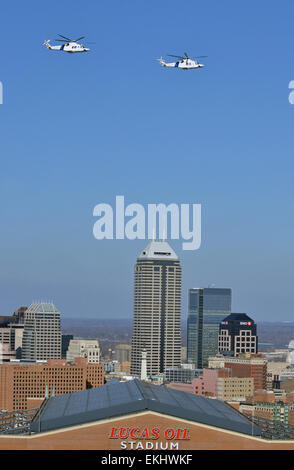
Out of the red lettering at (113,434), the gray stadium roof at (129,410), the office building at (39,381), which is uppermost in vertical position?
the gray stadium roof at (129,410)

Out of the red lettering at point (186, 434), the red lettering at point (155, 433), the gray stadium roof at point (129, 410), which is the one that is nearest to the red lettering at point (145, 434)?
the red lettering at point (155, 433)

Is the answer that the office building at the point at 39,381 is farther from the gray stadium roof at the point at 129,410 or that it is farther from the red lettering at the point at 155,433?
the red lettering at the point at 155,433

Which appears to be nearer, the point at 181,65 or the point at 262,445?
the point at 262,445

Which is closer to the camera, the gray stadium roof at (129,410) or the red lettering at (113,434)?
the red lettering at (113,434)

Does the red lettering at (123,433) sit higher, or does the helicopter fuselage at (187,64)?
the helicopter fuselage at (187,64)

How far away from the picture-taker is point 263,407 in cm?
14038

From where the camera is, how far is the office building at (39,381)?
498 ft

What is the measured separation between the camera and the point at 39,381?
507 ft

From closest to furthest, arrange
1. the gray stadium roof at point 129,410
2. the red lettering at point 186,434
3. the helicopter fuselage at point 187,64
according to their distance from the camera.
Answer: the red lettering at point 186,434 < the gray stadium roof at point 129,410 < the helicopter fuselage at point 187,64

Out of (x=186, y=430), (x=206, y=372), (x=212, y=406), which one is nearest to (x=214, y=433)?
(x=186, y=430)

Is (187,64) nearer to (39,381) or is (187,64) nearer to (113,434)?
(113,434)
